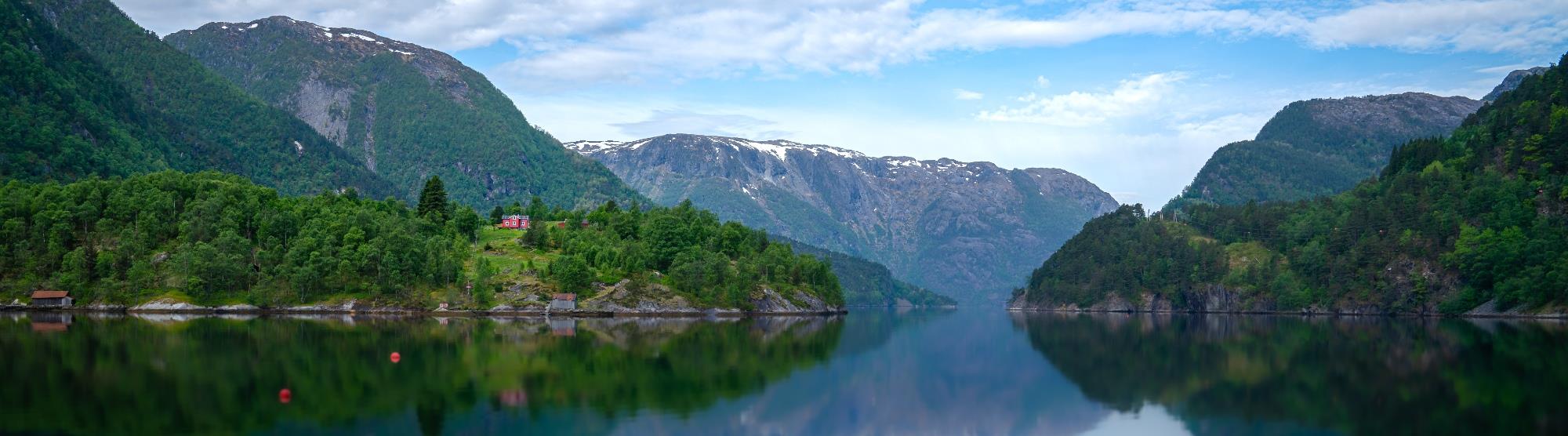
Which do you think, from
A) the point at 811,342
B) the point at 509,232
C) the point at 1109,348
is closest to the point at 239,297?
the point at 509,232

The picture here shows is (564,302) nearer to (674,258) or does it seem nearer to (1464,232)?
(674,258)

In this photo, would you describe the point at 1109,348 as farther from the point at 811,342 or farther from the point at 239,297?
the point at 239,297

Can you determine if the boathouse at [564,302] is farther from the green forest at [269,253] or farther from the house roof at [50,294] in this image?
the house roof at [50,294]

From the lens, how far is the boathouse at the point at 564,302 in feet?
468

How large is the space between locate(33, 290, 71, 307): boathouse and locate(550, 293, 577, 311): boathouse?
57895 mm

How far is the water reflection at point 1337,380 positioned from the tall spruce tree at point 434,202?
110 m

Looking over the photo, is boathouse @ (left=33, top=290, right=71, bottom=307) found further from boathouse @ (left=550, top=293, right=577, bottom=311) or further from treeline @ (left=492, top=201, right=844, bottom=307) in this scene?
treeline @ (left=492, top=201, right=844, bottom=307)

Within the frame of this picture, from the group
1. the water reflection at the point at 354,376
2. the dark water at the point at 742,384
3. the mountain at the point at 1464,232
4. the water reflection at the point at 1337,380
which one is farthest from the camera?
the mountain at the point at 1464,232

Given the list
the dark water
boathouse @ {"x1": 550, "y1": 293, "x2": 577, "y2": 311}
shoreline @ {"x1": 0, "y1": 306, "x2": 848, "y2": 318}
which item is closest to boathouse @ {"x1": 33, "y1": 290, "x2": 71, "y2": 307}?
shoreline @ {"x1": 0, "y1": 306, "x2": 848, "y2": 318}

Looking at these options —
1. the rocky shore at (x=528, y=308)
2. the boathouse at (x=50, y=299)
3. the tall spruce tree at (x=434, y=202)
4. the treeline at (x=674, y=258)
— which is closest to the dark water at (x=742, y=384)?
the rocky shore at (x=528, y=308)

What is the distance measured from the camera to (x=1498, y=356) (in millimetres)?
66562

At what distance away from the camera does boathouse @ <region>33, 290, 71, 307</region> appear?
127375 millimetres

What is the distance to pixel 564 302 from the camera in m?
143

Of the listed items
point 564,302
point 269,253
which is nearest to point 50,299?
point 269,253
